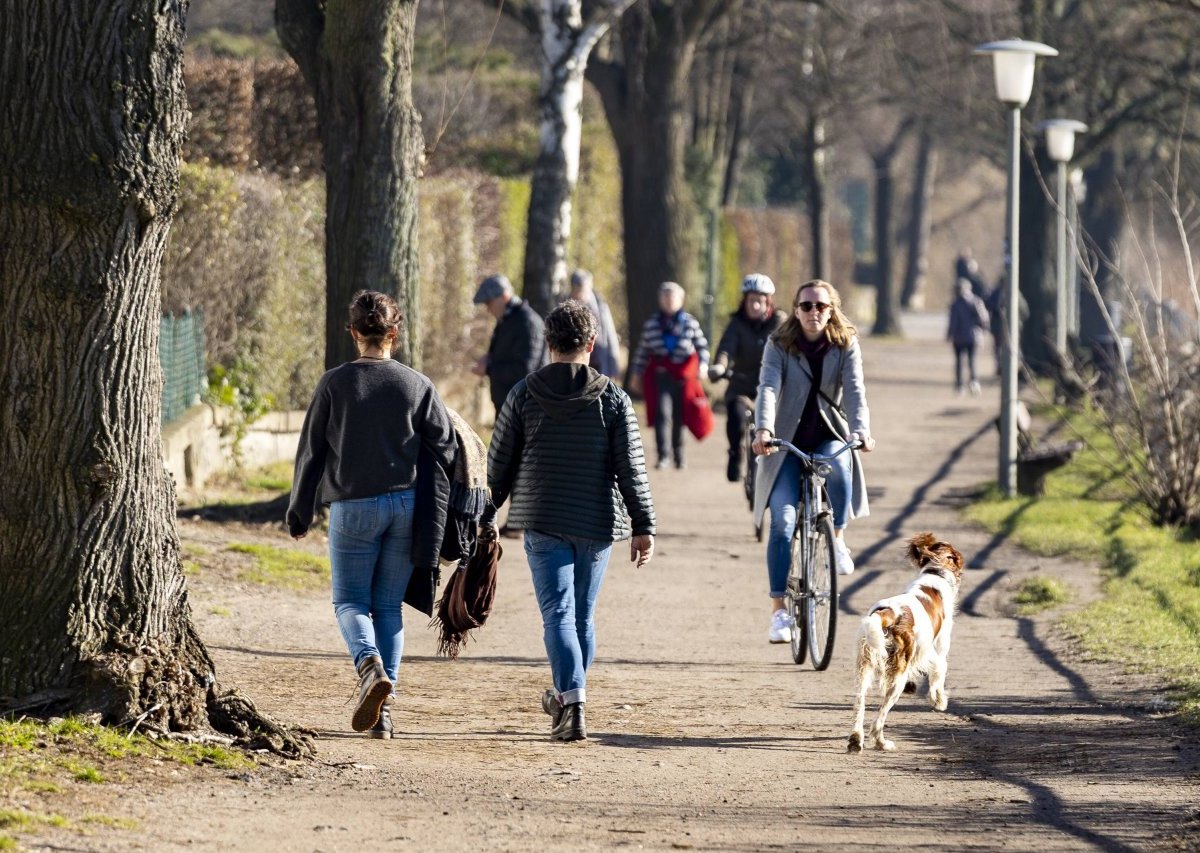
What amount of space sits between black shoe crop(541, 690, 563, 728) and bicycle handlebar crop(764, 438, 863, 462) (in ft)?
6.45

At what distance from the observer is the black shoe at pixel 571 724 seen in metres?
7.26

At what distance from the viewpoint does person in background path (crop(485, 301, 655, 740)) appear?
722 cm

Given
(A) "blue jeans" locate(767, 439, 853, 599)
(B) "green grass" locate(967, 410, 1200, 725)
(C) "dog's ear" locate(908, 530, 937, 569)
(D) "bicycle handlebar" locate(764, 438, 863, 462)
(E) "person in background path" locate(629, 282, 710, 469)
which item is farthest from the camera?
(E) "person in background path" locate(629, 282, 710, 469)

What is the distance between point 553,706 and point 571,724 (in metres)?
0.11

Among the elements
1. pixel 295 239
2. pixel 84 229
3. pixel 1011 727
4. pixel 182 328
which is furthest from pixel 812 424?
pixel 295 239

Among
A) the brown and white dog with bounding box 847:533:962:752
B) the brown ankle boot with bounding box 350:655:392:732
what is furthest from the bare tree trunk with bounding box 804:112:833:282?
the brown ankle boot with bounding box 350:655:392:732

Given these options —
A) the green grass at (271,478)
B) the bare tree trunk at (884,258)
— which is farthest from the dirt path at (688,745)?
the bare tree trunk at (884,258)

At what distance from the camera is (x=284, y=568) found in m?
11.4

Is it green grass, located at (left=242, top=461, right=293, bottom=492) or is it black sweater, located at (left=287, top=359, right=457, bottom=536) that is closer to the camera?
black sweater, located at (left=287, top=359, right=457, bottom=536)

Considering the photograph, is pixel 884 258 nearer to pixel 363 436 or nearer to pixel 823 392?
pixel 823 392

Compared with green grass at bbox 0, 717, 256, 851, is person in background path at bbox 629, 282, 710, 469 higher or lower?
higher

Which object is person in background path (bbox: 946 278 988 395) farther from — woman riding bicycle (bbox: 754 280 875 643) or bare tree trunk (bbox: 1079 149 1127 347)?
woman riding bicycle (bbox: 754 280 875 643)

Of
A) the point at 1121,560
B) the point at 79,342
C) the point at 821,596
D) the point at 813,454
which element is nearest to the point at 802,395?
the point at 813,454

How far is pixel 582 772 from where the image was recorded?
6.73 m
